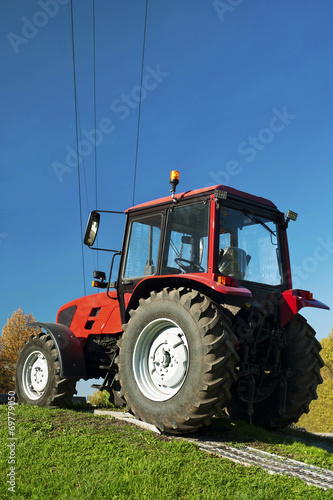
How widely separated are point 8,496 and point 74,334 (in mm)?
4168

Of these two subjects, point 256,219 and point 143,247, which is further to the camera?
point 143,247

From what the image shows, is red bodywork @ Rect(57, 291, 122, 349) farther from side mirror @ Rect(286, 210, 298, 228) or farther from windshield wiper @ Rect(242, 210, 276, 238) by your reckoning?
side mirror @ Rect(286, 210, 298, 228)

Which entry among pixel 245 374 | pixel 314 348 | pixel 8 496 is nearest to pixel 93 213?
pixel 245 374

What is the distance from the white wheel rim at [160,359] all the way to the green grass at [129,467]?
517 mm

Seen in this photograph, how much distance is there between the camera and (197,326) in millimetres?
4895

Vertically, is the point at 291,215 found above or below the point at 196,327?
above

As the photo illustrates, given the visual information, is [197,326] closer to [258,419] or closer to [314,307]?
[314,307]

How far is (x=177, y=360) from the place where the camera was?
5.21 meters

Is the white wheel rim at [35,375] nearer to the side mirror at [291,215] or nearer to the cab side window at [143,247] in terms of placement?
the cab side window at [143,247]

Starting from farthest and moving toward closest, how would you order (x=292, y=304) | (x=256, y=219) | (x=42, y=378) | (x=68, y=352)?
(x=42, y=378) → (x=68, y=352) → (x=256, y=219) → (x=292, y=304)

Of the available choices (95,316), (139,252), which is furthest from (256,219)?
(95,316)

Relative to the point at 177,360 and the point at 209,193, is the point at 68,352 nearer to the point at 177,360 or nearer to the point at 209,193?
the point at 177,360

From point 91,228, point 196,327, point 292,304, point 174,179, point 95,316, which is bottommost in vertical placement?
point 196,327

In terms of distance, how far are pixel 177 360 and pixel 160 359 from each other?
26cm
